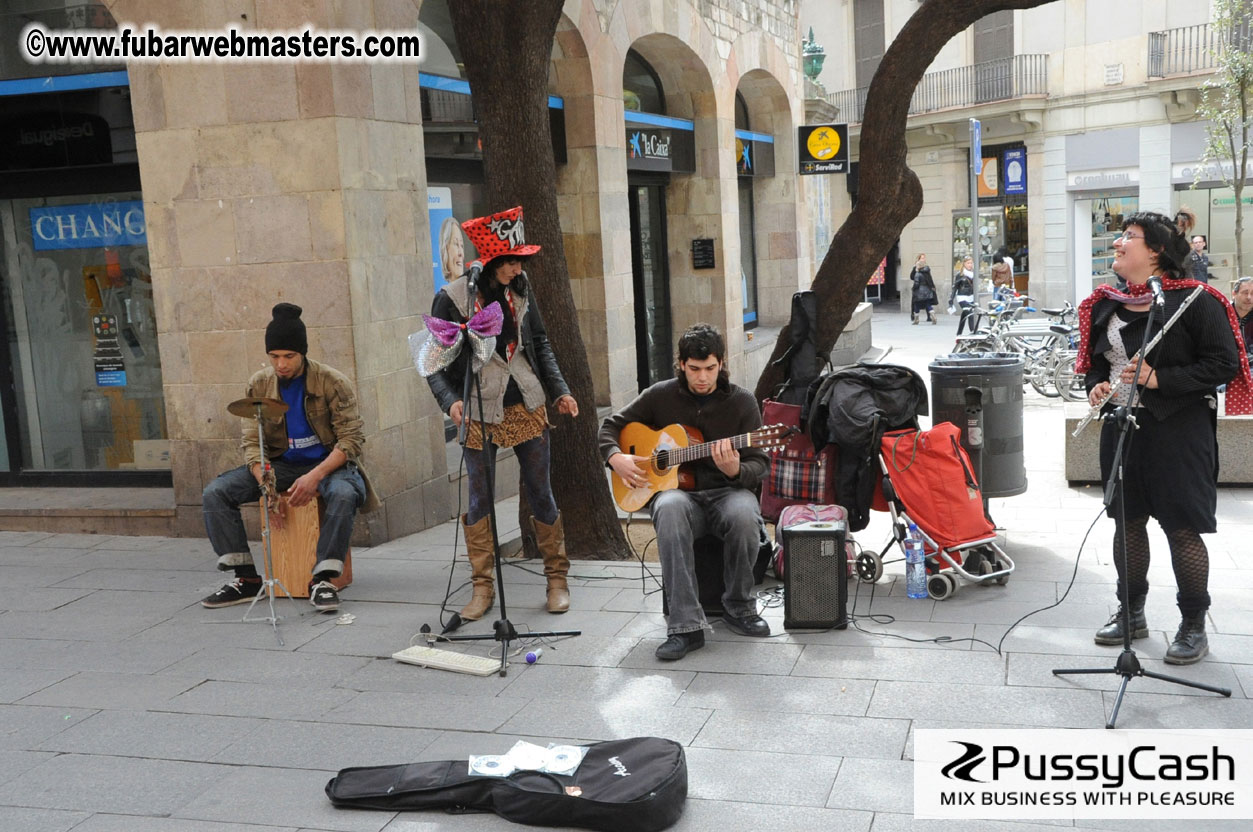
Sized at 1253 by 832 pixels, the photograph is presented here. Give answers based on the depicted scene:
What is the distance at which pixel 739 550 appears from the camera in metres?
5.93

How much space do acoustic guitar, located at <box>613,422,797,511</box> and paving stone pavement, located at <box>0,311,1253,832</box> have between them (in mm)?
695

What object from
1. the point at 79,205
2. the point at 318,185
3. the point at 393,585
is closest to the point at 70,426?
the point at 79,205

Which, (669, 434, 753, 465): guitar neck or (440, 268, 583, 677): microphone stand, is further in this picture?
(669, 434, 753, 465): guitar neck

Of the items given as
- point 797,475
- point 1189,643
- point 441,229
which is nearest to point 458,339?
point 797,475

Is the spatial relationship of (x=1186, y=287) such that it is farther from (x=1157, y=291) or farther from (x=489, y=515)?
(x=489, y=515)

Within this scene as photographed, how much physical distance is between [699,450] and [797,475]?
3.50 feet

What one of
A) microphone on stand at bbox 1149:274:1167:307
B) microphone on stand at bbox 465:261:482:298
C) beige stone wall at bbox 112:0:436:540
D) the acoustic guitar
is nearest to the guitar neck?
the acoustic guitar

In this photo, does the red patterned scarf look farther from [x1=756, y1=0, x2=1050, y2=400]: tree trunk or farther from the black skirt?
[x1=756, y1=0, x2=1050, y2=400]: tree trunk

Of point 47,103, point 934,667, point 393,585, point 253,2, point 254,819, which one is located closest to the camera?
point 254,819

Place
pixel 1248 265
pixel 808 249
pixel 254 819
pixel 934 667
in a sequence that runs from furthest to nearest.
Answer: pixel 1248 265, pixel 808 249, pixel 934 667, pixel 254 819

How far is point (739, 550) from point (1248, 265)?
2446 cm

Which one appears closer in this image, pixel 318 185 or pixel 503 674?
pixel 503 674

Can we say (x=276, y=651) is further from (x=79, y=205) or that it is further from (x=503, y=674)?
(x=79, y=205)

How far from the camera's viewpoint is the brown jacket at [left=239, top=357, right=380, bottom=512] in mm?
6879
